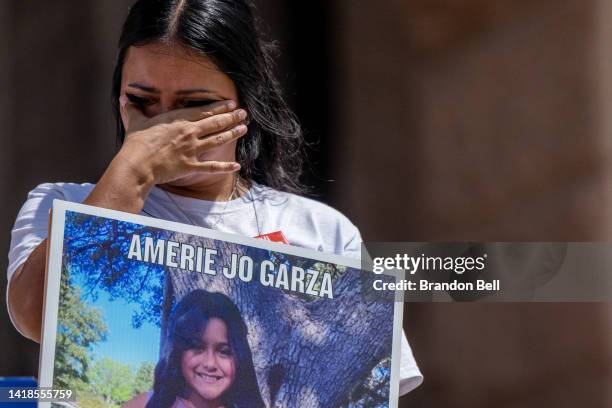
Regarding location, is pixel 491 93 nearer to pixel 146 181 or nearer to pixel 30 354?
pixel 30 354

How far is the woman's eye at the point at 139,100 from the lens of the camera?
1721 mm

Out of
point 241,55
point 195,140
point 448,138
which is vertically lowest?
point 195,140

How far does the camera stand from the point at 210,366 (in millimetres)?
1369

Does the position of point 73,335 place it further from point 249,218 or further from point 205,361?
point 249,218

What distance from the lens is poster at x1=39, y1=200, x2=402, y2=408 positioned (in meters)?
1.30

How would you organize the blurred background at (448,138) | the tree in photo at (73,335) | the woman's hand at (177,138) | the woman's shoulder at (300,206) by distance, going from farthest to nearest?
the blurred background at (448,138)
the woman's shoulder at (300,206)
the woman's hand at (177,138)
the tree in photo at (73,335)

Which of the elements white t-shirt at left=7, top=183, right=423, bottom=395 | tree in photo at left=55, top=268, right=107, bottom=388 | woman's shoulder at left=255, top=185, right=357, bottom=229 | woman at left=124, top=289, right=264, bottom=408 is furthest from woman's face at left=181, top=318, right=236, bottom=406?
woman's shoulder at left=255, top=185, right=357, bottom=229

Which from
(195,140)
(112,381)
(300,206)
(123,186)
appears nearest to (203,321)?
(112,381)

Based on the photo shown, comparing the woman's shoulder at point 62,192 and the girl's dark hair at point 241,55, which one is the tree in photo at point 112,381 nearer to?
the woman's shoulder at point 62,192

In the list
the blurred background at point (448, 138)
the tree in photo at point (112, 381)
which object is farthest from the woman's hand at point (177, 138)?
the blurred background at point (448, 138)

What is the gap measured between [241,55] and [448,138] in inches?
62.9

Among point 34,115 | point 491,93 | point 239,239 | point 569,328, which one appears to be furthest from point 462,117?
point 239,239

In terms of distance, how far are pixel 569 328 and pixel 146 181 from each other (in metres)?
1.87

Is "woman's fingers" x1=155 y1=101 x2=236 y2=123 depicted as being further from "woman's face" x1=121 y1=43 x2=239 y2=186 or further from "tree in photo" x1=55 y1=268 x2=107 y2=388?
"tree in photo" x1=55 y1=268 x2=107 y2=388
